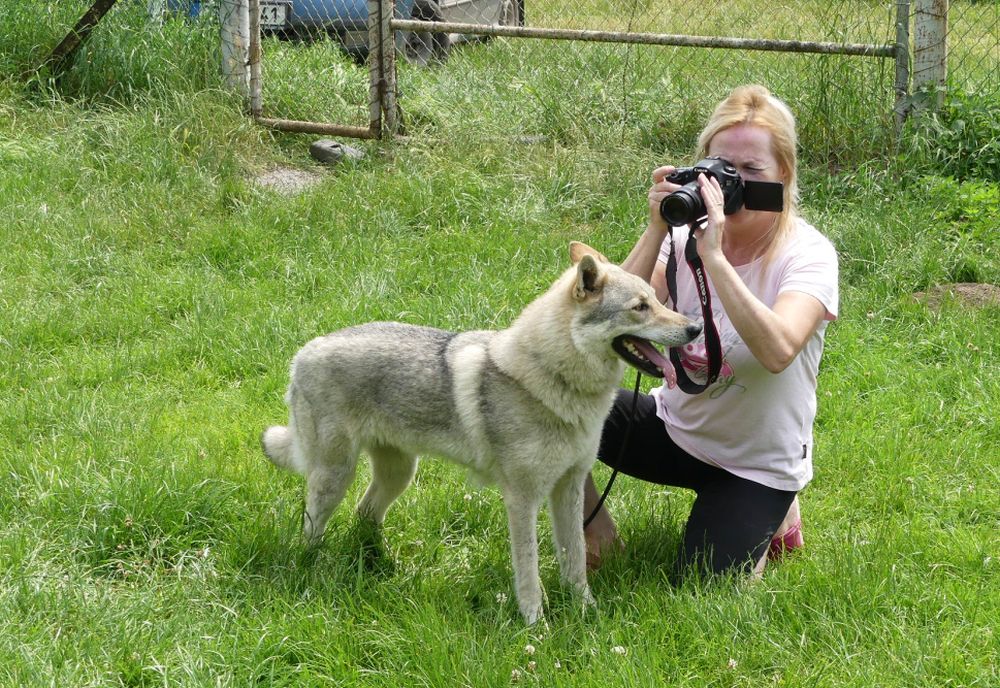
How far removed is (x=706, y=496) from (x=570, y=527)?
1.57ft

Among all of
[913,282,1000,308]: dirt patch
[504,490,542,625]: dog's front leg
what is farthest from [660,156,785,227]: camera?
[913,282,1000,308]: dirt patch

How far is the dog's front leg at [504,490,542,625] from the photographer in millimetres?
3385

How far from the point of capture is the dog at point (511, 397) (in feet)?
10.9

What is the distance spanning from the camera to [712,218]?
10.4 ft

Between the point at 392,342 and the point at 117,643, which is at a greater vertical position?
the point at 392,342

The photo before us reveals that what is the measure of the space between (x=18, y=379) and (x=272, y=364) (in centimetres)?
116

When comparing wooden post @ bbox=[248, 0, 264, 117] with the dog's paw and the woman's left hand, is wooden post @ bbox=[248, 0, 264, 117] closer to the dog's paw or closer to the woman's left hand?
the woman's left hand

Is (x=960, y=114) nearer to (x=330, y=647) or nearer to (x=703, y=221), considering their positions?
(x=703, y=221)

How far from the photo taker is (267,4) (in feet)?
29.0

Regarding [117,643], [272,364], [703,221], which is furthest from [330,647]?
[272,364]

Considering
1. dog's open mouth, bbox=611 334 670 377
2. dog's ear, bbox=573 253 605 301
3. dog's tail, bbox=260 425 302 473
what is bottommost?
dog's tail, bbox=260 425 302 473

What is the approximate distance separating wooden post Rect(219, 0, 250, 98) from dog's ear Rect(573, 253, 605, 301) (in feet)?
16.7

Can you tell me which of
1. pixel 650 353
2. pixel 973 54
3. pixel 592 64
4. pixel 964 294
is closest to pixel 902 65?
pixel 973 54

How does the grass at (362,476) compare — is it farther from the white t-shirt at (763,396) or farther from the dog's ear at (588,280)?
the dog's ear at (588,280)
